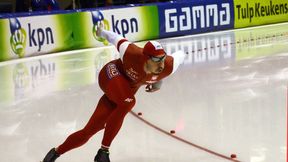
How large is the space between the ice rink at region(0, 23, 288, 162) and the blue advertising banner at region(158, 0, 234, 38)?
146 inches

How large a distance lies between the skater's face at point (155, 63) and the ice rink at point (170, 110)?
3.12 ft

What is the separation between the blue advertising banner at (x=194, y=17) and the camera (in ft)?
46.6

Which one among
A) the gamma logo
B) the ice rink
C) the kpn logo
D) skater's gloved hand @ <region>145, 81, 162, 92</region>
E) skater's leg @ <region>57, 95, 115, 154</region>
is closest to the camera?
skater's leg @ <region>57, 95, 115, 154</region>

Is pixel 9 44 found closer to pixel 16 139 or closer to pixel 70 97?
pixel 70 97

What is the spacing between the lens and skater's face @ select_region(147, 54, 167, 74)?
3.59 meters

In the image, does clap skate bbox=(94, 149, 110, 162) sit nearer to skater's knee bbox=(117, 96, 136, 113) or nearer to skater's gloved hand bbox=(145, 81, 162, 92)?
skater's knee bbox=(117, 96, 136, 113)

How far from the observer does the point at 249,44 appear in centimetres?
1220

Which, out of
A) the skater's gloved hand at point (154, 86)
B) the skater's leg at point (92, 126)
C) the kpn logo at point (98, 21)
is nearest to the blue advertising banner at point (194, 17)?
the kpn logo at point (98, 21)

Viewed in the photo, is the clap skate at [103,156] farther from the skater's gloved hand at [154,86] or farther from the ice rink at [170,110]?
the skater's gloved hand at [154,86]

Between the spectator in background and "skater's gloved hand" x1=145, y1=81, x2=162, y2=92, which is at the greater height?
"skater's gloved hand" x1=145, y1=81, x2=162, y2=92

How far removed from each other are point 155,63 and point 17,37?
768cm

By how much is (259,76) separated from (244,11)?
8.93 meters

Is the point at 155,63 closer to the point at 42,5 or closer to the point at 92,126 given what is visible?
the point at 92,126

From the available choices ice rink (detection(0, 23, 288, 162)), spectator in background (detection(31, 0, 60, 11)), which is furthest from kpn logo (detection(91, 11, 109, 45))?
ice rink (detection(0, 23, 288, 162))
